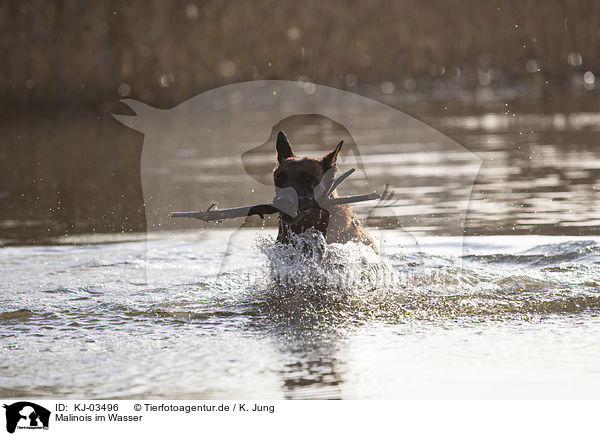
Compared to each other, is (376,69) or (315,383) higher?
(376,69)

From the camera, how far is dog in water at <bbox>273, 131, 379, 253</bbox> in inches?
302

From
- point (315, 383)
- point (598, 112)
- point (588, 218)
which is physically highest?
point (598, 112)

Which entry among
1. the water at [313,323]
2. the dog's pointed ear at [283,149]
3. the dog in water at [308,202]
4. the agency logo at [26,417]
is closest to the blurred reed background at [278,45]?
the water at [313,323]

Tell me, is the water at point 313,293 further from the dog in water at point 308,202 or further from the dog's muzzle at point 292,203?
the dog's muzzle at point 292,203

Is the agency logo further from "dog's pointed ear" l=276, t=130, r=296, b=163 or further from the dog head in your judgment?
"dog's pointed ear" l=276, t=130, r=296, b=163

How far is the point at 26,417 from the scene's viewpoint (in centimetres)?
519

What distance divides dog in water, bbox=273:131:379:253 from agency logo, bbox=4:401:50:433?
8.79 ft

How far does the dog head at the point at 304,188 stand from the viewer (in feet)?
25.1

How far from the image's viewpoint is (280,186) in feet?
25.6

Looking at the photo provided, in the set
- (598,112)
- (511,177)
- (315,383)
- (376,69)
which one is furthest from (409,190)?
(376,69)

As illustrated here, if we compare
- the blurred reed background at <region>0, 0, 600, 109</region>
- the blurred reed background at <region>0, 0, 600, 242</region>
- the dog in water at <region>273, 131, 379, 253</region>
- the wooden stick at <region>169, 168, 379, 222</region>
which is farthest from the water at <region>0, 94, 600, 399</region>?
the blurred reed background at <region>0, 0, 600, 109</region>

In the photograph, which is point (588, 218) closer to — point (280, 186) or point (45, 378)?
point (280, 186)

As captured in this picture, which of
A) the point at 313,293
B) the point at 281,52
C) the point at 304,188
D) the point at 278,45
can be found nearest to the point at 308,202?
the point at 304,188

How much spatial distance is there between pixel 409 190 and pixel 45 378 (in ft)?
24.0
